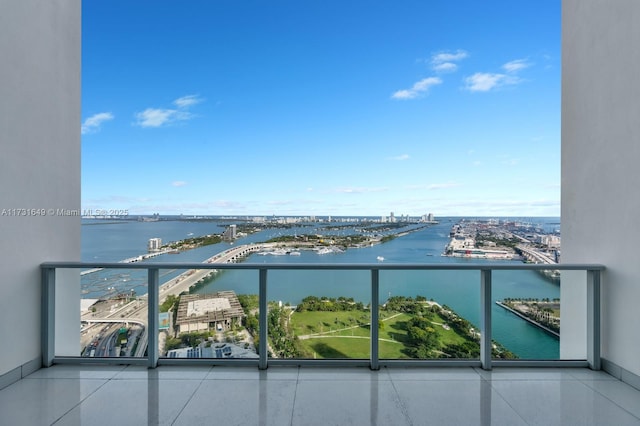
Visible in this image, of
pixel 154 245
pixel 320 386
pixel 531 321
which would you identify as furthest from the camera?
pixel 154 245

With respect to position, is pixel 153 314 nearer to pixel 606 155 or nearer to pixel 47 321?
pixel 47 321

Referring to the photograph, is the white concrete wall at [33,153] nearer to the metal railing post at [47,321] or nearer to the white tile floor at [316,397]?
the metal railing post at [47,321]

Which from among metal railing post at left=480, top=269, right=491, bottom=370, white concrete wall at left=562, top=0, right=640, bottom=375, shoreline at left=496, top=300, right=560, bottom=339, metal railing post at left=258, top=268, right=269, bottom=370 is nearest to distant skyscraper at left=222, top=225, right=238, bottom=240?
metal railing post at left=258, top=268, right=269, bottom=370

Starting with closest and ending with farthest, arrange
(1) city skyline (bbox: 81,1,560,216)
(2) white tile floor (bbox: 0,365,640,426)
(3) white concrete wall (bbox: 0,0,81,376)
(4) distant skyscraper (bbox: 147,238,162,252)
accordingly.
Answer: (2) white tile floor (bbox: 0,365,640,426) < (3) white concrete wall (bbox: 0,0,81,376) < (4) distant skyscraper (bbox: 147,238,162,252) < (1) city skyline (bbox: 81,1,560,216)

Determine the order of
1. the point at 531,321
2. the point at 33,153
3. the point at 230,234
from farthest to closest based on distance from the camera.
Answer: the point at 230,234 < the point at 531,321 < the point at 33,153

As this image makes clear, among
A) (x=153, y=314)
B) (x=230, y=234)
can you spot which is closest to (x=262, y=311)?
(x=153, y=314)

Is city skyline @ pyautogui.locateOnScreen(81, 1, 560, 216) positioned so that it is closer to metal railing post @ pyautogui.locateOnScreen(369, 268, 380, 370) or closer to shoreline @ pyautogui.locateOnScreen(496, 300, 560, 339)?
shoreline @ pyautogui.locateOnScreen(496, 300, 560, 339)
